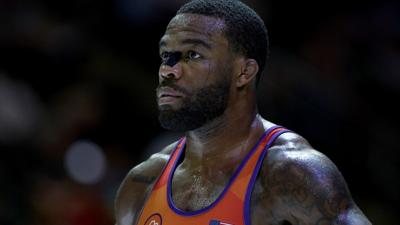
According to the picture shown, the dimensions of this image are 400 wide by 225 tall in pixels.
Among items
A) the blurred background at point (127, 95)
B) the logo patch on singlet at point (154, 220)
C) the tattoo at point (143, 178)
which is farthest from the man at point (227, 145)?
the blurred background at point (127, 95)

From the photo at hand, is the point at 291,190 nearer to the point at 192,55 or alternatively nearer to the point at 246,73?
the point at 246,73

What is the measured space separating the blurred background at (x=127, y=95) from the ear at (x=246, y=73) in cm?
271

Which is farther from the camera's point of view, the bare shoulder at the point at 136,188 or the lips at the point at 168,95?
the bare shoulder at the point at 136,188

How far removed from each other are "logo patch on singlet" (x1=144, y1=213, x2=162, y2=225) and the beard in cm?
42

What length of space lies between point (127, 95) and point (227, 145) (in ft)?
11.5

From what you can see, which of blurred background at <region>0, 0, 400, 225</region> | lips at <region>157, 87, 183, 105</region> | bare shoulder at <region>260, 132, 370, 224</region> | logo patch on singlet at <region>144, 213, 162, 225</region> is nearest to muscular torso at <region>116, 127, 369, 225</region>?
bare shoulder at <region>260, 132, 370, 224</region>

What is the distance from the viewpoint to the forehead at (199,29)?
336cm

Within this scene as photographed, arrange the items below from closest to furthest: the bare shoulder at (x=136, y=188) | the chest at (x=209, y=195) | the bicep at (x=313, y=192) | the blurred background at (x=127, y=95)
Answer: the bicep at (x=313, y=192) < the chest at (x=209, y=195) < the bare shoulder at (x=136, y=188) < the blurred background at (x=127, y=95)

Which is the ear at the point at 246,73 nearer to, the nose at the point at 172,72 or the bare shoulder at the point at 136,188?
the nose at the point at 172,72

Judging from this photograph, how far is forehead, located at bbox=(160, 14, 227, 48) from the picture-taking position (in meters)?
3.36

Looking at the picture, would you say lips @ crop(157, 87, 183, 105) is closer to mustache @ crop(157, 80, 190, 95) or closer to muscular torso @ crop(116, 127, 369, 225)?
mustache @ crop(157, 80, 190, 95)

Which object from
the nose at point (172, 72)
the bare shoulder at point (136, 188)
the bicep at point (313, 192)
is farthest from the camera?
the bare shoulder at point (136, 188)

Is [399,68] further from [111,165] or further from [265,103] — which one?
[111,165]

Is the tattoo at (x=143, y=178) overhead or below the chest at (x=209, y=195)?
below
